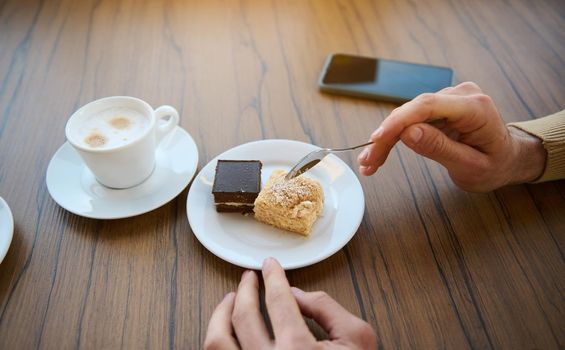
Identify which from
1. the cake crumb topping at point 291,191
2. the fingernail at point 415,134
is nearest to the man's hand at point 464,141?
the fingernail at point 415,134

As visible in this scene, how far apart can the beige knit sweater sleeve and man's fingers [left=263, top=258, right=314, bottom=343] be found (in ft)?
2.48

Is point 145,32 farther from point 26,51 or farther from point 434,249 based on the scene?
point 434,249

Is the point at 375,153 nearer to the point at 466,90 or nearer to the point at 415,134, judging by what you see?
the point at 415,134

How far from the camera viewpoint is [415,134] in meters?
0.97

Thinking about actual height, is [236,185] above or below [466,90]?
below

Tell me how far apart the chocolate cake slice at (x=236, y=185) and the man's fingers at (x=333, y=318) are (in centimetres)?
26

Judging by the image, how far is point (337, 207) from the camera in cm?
105

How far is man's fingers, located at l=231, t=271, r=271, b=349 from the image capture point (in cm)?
77

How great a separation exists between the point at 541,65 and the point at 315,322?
4.18 feet

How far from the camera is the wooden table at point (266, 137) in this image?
88 centimetres

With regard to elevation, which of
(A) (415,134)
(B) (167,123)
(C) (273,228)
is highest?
(A) (415,134)

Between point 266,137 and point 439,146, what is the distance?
508 millimetres

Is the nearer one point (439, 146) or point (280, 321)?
point (280, 321)

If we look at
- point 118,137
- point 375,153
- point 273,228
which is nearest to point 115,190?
point 118,137
